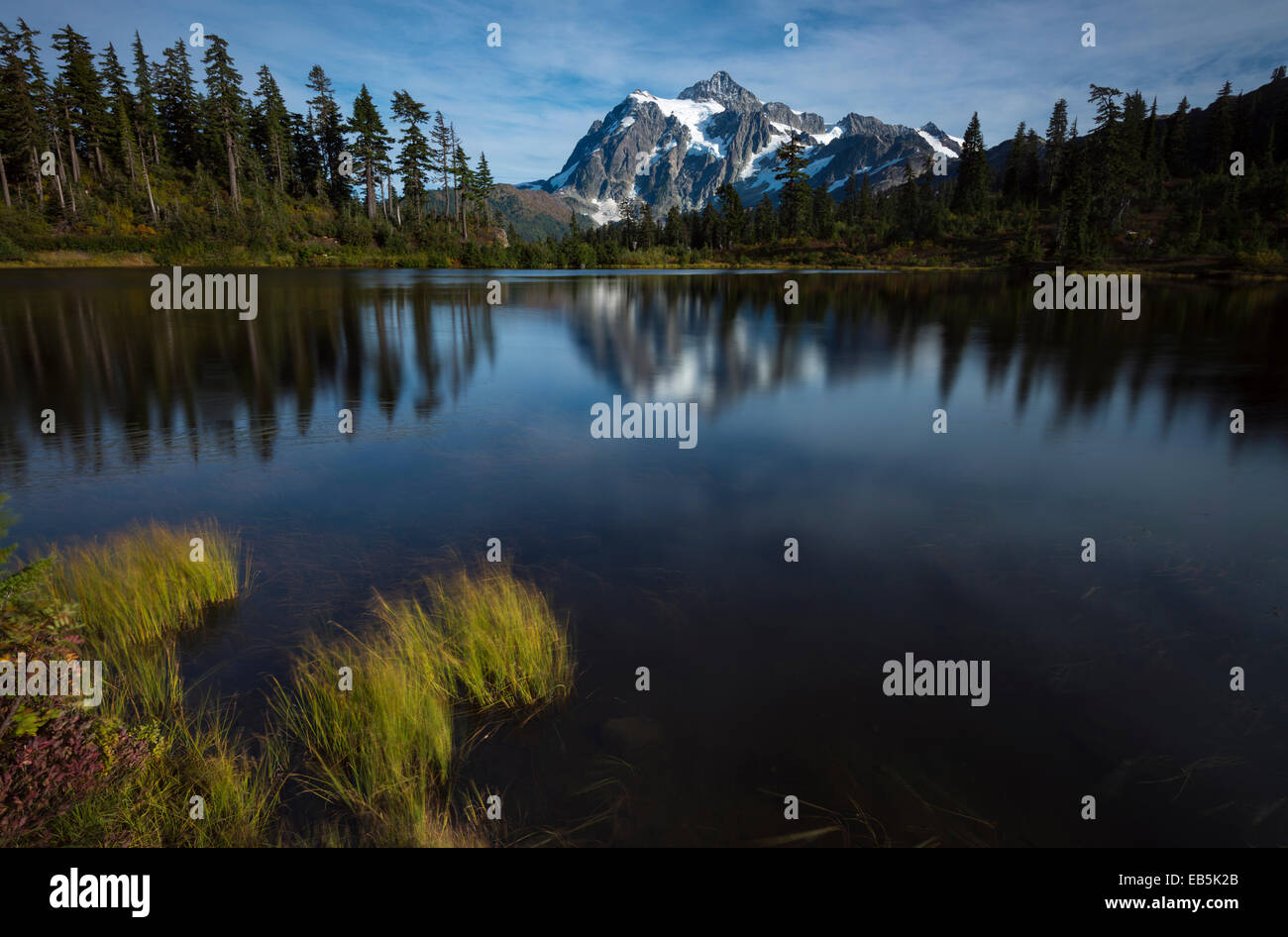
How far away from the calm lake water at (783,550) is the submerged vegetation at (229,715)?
1.59ft

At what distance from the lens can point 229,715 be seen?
21.1 feet

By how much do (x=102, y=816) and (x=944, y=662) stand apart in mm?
8101

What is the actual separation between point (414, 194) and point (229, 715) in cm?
15523

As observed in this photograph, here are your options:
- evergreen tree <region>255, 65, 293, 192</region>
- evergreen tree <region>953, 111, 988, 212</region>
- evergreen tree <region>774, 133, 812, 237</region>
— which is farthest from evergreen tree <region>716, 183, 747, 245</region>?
evergreen tree <region>255, 65, 293, 192</region>

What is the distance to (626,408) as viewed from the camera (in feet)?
66.0

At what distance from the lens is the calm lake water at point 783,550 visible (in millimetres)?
5773

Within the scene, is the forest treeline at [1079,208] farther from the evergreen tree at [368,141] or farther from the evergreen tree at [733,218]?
the evergreen tree at [368,141]

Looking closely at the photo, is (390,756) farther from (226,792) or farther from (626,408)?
(626,408)

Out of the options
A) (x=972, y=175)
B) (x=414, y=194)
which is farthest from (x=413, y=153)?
(x=972, y=175)

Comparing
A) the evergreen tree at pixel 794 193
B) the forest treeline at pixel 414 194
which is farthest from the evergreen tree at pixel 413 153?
the evergreen tree at pixel 794 193

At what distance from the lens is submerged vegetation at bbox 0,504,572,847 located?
464cm

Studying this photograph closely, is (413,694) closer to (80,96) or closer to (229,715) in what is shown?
(229,715)
